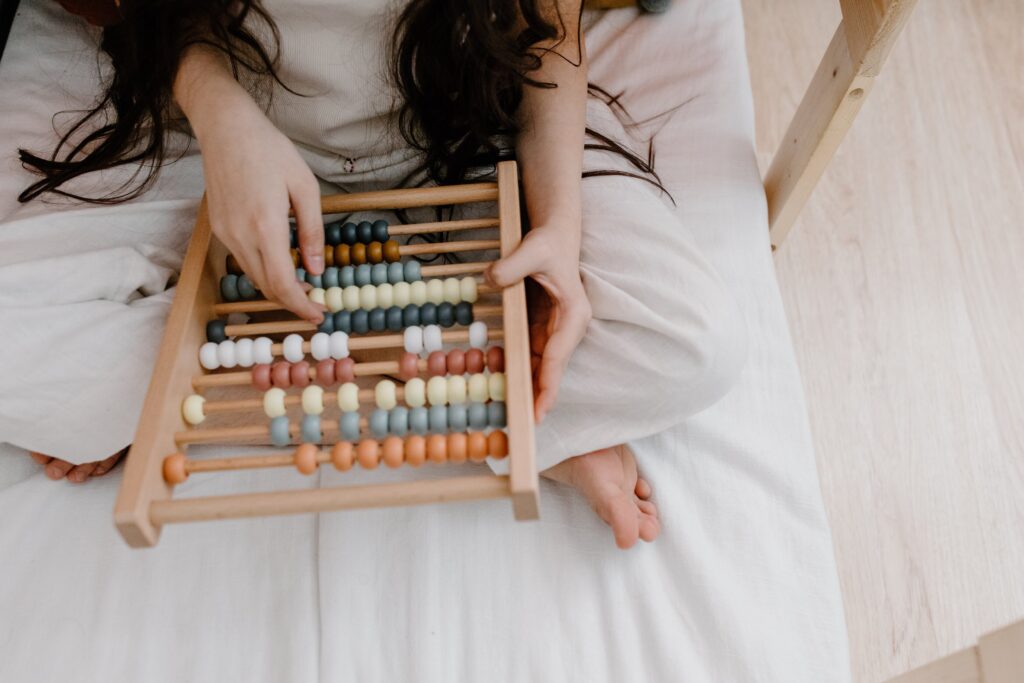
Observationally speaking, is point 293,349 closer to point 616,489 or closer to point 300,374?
point 300,374

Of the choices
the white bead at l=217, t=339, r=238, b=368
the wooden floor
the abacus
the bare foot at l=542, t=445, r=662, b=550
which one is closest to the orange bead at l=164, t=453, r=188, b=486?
the abacus

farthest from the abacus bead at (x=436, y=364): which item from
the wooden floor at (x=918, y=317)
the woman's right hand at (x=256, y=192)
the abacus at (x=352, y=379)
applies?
the wooden floor at (x=918, y=317)

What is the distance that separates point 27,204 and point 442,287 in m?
0.47

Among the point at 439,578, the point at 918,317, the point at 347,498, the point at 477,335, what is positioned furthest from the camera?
the point at 918,317

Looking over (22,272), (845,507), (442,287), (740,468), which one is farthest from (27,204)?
(845,507)

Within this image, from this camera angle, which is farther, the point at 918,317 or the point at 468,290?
the point at 918,317

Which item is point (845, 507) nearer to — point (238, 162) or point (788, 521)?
point (788, 521)

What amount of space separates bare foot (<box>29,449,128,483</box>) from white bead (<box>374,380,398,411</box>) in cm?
36

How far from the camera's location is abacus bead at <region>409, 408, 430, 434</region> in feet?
2.19

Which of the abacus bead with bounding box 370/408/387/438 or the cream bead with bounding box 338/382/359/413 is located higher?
the cream bead with bounding box 338/382/359/413

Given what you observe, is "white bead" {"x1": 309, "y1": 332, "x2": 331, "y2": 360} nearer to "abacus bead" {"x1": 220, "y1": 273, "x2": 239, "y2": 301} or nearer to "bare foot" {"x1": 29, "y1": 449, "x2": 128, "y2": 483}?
"abacus bead" {"x1": 220, "y1": 273, "x2": 239, "y2": 301}

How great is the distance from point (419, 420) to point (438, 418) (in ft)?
0.05

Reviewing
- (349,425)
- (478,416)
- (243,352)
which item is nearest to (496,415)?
(478,416)

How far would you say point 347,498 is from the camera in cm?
60
